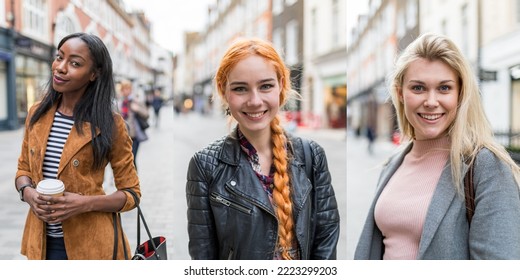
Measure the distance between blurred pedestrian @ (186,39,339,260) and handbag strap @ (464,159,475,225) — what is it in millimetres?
305

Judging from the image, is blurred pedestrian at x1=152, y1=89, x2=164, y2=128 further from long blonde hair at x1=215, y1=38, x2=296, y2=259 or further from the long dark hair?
long blonde hair at x1=215, y1=38, x2=296, y2=259

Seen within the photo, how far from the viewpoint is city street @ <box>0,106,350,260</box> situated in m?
1.75

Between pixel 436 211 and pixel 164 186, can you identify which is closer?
pixel 436 211

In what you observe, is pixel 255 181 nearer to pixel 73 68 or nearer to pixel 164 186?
pixel 73 68

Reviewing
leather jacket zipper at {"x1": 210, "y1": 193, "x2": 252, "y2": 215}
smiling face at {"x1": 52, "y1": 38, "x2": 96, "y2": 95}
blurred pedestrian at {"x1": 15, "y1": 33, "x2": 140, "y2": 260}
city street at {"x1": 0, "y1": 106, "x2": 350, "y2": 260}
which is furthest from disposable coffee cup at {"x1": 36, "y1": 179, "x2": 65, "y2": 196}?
city street at {"x1": 0, "y1": 106, "x2": 350, "y2": 260}

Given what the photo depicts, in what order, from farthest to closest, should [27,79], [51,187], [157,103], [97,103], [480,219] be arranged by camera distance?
[157,103] < [27,79] < [97,103] < [51,187] < [480,219]

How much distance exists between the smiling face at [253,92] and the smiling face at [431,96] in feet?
1.01

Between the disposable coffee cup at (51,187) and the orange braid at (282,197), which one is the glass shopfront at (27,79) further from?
the orange braid at (282,197)

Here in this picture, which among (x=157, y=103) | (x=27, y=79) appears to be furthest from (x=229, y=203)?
(x=27, y=79)

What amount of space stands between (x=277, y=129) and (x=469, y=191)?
1.45 feet

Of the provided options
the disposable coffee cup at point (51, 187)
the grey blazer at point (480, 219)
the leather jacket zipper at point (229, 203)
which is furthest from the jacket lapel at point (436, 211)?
the disposable coffee cup at point (51, 187)

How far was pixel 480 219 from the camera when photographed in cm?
96

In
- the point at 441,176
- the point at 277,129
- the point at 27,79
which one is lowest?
the point at 441,176
